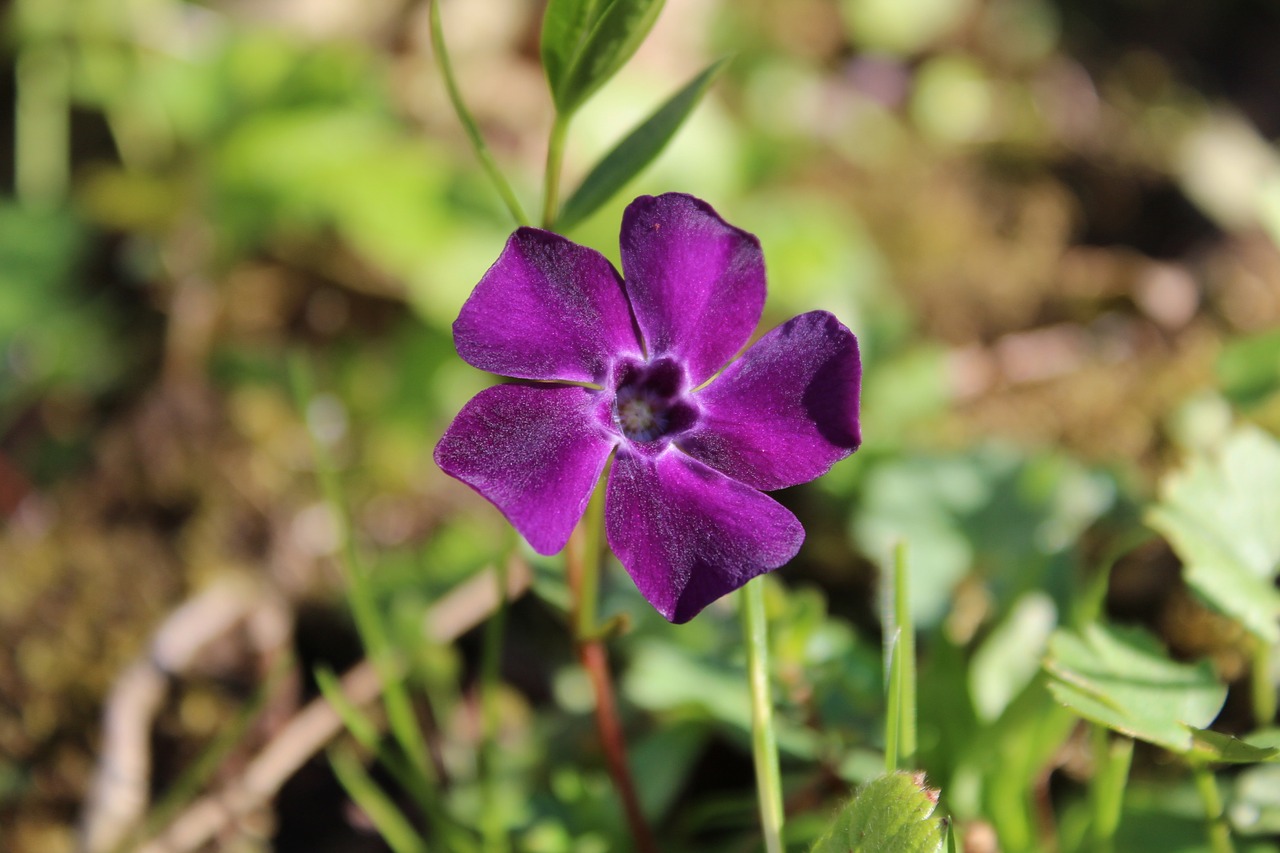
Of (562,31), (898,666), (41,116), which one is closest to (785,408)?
(898,666)

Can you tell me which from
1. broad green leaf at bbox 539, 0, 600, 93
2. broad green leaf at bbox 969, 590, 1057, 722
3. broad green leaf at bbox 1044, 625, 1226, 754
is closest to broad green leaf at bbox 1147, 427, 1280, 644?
broad green leaf at bbox 1044, 625, 1226, 754

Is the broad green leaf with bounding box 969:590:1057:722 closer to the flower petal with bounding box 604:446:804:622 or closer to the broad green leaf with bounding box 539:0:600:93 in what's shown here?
the flower petal with bounding box 604:446:804:622

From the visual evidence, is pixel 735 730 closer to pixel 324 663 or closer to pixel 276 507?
pixel 324 663

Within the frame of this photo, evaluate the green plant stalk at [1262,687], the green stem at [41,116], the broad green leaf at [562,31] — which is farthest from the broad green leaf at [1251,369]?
the green stem at [41,116]

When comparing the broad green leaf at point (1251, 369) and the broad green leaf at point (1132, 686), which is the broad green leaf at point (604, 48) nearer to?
the broad green leaf at point (1132, 686)

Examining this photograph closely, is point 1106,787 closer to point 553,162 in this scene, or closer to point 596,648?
point 596,648

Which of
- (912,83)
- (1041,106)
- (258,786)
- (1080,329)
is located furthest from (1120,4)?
(258,786)
